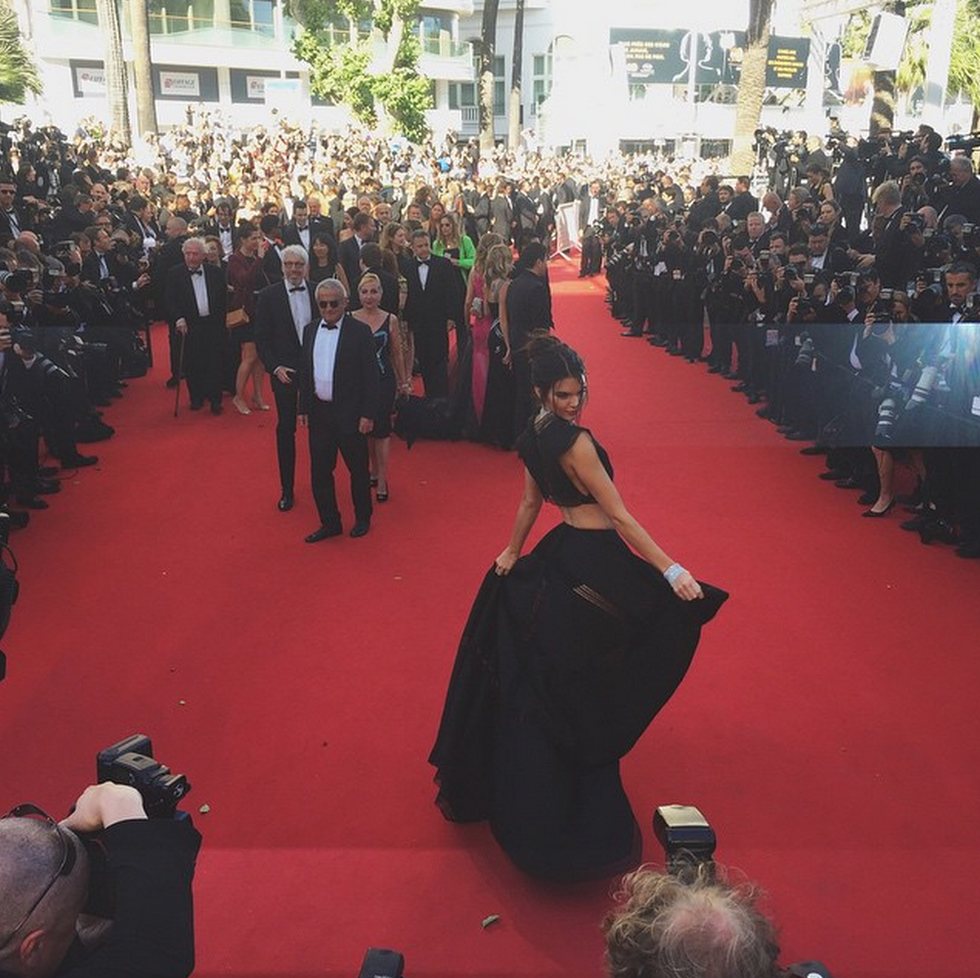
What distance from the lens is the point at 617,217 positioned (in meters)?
16.5

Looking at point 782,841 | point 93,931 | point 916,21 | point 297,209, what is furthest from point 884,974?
point 916,21

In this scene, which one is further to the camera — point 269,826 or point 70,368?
point 70,368

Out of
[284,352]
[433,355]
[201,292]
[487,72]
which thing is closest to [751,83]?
[433,355]

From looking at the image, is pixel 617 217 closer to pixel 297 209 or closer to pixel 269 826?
pixel 297 209

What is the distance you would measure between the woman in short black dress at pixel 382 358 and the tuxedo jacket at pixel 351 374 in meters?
0.31

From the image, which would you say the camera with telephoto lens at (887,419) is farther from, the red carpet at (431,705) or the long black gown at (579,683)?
the long black gown at (579,683)

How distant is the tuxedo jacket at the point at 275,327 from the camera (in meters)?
6.75

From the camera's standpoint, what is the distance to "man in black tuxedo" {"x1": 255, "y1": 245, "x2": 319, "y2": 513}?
21.5ft

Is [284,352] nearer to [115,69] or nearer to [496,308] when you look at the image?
[496,308]

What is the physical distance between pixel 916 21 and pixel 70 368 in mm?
26901

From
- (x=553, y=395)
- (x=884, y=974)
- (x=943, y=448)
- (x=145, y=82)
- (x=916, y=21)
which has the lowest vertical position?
(x=884, y=974)

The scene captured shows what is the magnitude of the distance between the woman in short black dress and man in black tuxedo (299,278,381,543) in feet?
0.98

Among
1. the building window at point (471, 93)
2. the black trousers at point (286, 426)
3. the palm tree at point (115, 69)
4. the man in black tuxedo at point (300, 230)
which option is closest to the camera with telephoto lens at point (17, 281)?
the black trousers at point (286, 426)

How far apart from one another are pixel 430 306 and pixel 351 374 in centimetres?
310
